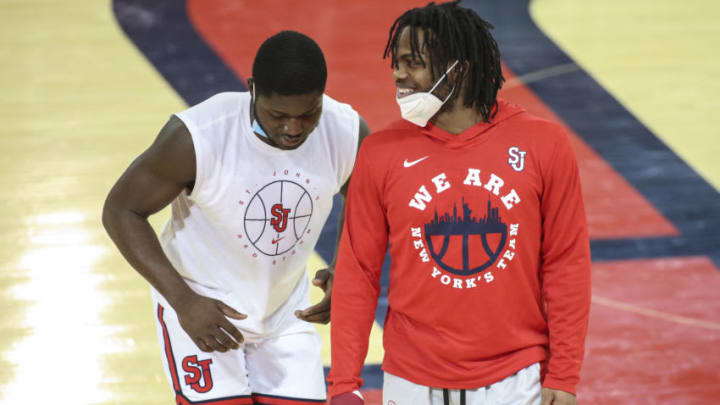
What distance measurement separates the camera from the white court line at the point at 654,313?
14.5ft

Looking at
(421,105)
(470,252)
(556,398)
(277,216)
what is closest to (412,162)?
(421,105)


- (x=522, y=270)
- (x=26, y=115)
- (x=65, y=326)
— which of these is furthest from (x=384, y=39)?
(x=522, y=270)

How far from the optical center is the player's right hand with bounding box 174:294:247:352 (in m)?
2.72

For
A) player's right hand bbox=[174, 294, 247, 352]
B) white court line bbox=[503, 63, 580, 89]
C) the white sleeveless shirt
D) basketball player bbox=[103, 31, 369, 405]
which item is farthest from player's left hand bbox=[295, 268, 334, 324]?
white court line bbox=[503, 63, 580, 89]

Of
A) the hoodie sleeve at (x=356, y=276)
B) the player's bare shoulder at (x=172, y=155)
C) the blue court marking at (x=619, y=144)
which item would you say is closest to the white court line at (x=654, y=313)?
the blue court marking at (x=619, y=144)

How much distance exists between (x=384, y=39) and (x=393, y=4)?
26.0 inches

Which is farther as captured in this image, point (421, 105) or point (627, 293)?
point (627, 293)

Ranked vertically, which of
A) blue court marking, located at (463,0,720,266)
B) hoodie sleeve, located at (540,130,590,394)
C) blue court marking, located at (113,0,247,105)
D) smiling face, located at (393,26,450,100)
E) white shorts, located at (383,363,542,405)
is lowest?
blue court marking, located at (463,0,720,266)

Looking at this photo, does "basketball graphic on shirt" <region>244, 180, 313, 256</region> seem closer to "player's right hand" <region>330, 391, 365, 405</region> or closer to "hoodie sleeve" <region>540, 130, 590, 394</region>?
"player's right hand" <region>330, 391, 365, 405</region>

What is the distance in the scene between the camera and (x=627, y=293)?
4.64m

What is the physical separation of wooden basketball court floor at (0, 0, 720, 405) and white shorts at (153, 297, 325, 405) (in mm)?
972

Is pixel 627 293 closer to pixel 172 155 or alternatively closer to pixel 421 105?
pixel 421 105

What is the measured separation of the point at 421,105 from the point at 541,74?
180 inches

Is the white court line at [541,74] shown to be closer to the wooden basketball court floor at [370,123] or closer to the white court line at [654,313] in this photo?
the wooden basketball court floor at [370,123]
